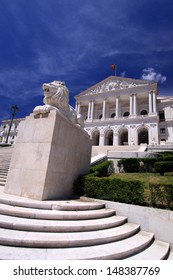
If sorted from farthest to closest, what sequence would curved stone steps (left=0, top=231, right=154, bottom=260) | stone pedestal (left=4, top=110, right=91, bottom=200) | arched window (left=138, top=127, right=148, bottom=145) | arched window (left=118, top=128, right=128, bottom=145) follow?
arched window (left=118, top=128, right=128, bottom=145) < arched window (left=138, top=127, right=148, bottom=145) < stone pedestal (left=4, top=110, right=91, bottom=200) < curved stone steps (left=0, top=231, right=154, bottom=260)

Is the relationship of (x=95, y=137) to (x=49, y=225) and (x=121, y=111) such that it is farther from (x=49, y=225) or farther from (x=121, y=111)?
(x=49, y=225)

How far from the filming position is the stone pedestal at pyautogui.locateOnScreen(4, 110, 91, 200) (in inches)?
203

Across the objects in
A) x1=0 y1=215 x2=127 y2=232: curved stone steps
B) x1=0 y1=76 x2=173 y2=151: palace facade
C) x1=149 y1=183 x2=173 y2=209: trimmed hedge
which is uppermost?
x1=0 y1=76 x2=173 y2=151: palace facade

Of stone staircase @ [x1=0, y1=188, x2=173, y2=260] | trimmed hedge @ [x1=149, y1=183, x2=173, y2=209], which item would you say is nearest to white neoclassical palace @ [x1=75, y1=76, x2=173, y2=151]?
trimmed hedge @ [x1=149, y1=183, x2=173, y2=209]

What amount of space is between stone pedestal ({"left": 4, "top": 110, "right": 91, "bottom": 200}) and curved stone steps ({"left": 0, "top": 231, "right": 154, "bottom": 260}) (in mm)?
2219

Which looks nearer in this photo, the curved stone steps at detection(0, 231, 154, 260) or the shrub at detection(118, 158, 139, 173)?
the curved stone steps at detection(0, 231, 154, 260)

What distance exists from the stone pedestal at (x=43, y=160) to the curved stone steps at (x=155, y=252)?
3.10 metres

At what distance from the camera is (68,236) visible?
321 cm

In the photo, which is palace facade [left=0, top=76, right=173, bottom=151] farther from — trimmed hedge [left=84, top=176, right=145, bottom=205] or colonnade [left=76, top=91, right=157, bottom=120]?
trimmed hedge [left=84, top=176, right=145, bottom=205]

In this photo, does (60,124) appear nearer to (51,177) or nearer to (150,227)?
(51,177)

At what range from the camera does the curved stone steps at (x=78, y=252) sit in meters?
2.58

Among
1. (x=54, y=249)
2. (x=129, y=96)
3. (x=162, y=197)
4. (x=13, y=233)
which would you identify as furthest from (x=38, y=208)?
(x=129, y=96)

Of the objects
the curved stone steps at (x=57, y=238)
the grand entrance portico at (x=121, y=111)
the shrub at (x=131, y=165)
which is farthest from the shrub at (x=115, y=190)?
the grand entrance portico at (x=121, y=111)

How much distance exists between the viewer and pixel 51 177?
5.30 m
